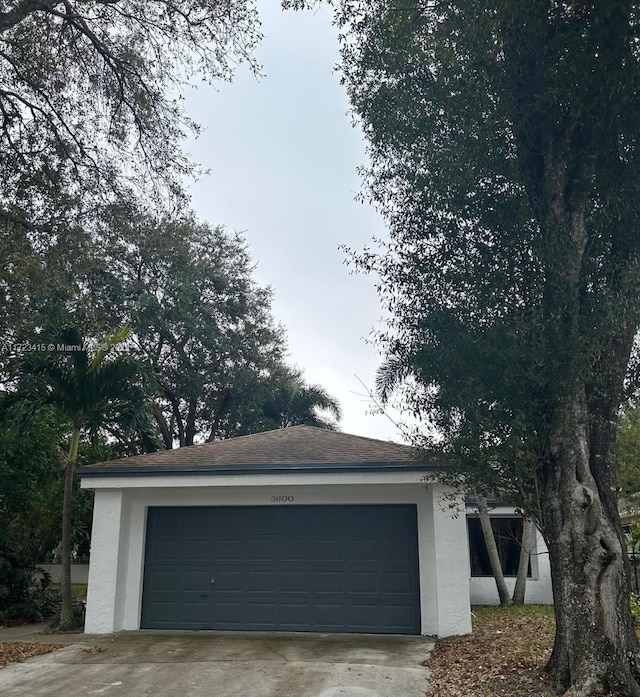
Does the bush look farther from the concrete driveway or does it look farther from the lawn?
the lawn

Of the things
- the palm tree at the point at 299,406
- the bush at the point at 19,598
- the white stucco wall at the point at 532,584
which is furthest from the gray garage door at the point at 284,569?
the palm tree at the point at 299,406

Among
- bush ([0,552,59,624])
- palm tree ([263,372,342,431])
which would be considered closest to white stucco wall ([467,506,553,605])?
bush ([0,552,59,624])

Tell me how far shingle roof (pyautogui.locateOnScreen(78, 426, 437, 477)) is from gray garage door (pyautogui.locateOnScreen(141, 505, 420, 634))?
3.19 ft

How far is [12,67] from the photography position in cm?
1156

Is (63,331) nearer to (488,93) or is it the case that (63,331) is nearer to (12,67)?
(12,67)

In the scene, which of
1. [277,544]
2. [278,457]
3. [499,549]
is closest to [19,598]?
[277,544]

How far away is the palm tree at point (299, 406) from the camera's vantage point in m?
25.8

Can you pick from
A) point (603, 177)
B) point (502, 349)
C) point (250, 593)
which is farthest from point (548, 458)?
point (250, 593)

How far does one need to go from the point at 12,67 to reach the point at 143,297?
38.5 feet

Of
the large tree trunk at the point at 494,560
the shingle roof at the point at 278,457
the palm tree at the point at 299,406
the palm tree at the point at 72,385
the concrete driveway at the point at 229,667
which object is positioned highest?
the palm tree at the point at 299,406

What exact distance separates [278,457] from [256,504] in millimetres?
1023

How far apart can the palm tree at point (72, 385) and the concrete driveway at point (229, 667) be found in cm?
215

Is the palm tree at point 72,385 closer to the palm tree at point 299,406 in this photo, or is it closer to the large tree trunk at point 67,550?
the large tree trunk at point 67,550

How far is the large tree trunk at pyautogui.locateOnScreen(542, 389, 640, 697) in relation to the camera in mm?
6887
